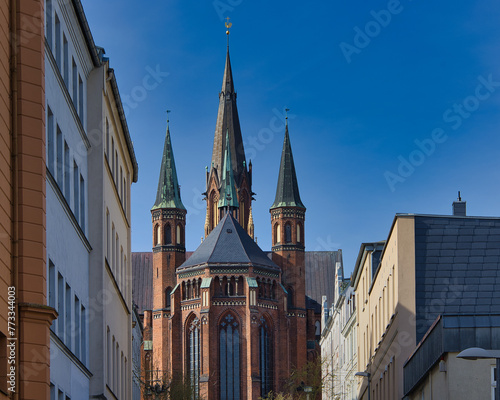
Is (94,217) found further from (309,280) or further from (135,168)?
(309,280)

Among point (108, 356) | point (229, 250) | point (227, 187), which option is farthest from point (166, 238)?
point (108, 356)

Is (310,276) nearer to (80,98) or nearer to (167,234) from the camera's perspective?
(167,234)

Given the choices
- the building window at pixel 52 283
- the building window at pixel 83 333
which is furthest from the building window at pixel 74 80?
the building window at pixel 52 283

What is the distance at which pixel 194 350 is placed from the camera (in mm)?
114312

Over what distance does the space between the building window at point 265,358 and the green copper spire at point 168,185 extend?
1715cm

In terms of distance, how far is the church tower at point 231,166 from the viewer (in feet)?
425

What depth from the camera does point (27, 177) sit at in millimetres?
20781

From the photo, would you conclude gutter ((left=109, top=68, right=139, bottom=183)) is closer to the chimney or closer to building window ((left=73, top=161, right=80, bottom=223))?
building window ((left=73, top=161, right=80, bottom=223))

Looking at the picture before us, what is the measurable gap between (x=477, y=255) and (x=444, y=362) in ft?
41.1

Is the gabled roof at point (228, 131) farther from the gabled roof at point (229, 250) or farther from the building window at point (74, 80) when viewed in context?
the building window at point (74, 80)

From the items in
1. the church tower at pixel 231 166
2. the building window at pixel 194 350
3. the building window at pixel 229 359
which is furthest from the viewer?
the church tower at pixel 231 166

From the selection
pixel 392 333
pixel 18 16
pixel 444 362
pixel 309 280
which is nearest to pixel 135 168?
pixel 392 333

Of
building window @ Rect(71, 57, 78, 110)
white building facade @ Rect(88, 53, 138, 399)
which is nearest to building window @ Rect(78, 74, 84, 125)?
building window @ Rect(71, 57, 78, 110)

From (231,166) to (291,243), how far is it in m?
11.7
